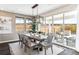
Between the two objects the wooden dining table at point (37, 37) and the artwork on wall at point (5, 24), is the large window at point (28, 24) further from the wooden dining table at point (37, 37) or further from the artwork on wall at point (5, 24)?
the artwork on wall at point (5, 24)

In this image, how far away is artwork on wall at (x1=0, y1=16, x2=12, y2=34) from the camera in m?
1.81

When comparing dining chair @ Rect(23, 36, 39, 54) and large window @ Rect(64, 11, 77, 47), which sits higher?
large window @ Rect(64, 11, 77, 47)

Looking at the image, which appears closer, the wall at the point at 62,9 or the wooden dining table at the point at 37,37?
the wall at the point at 62,9

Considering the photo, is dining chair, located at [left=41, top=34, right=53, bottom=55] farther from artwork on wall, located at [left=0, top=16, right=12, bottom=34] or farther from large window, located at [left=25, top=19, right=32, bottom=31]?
artwork on wall, located at [left=0, top=16, right=12, bottom=34]

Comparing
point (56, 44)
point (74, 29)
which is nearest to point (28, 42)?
point (56, 44)

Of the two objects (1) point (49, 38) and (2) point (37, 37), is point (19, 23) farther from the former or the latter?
(1) point (49, 38)

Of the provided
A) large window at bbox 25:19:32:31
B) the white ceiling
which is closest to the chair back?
large window at bbox 25:19:32:31

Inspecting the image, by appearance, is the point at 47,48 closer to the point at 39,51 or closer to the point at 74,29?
the point at 39,51

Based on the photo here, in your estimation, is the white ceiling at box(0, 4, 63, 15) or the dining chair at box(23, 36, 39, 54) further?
the dining chair at box(23, 36, 39, 54)

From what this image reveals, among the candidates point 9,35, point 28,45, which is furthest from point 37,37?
point 9,35

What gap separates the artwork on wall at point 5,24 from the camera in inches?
71.1

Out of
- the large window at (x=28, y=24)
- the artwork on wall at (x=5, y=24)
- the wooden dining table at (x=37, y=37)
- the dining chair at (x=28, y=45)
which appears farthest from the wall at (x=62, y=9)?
the artwork on wall at (x=5, y=24)

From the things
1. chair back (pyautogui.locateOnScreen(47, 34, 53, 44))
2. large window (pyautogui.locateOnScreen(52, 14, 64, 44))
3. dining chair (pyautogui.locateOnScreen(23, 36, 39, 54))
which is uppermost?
large window (pyautogui.locateOnScreen(52, 14, 64, 44))

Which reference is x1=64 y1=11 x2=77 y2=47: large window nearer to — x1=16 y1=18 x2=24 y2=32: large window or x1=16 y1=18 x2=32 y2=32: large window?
x1=16 y1=18 x2=32 y2=32: large window
